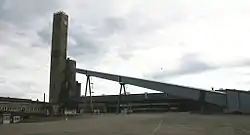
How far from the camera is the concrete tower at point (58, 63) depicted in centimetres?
9688

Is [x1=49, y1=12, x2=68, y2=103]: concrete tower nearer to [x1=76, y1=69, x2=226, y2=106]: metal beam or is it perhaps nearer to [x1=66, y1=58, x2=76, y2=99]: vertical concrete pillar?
[x1=66, y1=58, x2=76, y2=99]: vertical concrete pillar

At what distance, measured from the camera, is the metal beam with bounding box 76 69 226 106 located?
74.2 meters

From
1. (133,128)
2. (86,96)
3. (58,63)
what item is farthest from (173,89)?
(133,128)

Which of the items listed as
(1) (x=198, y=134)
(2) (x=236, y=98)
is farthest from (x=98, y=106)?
(1) (x=198, y=134)

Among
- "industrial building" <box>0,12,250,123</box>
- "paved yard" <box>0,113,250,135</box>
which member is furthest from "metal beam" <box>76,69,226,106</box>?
"paved yard" <box>0,113,250,135</box>

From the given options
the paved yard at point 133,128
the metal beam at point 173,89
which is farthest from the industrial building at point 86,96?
the paved yard at point 133,128

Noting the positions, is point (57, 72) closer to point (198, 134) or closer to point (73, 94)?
point (73, 94)

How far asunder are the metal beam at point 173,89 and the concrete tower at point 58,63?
15.6 meters

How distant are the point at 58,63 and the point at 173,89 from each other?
32.5 metres

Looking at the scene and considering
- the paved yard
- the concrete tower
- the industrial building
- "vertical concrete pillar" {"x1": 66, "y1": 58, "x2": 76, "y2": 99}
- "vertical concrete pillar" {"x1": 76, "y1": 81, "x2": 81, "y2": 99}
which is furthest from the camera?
"vertical concrete pillar" {"x1": 76, "y1": 81, "x2": 81, "y2": 99}

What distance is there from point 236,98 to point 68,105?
47.7m

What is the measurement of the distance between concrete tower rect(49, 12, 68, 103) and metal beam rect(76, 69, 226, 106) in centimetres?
1564

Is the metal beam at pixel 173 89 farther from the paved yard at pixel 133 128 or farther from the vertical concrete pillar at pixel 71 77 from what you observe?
the paved yard at pixel 133 128

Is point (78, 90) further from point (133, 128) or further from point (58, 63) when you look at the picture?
point (133, 128)
